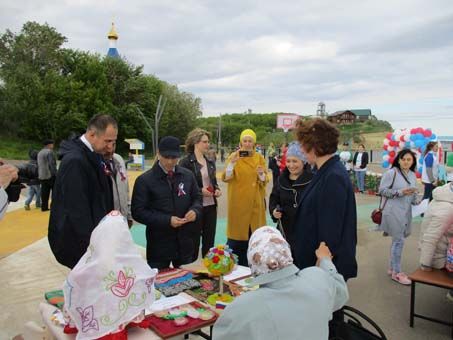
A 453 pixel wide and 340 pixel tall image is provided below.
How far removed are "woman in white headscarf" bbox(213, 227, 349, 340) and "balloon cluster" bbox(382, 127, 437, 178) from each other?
8636mm

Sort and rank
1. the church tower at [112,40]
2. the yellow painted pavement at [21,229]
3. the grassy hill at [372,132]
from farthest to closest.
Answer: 1. the church tower at [112,40]
2. the grassy hill at [372,132]
3. the yellow painted pavement at [21,229]

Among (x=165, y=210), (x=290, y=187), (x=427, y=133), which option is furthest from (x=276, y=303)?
(x=427, y=133)

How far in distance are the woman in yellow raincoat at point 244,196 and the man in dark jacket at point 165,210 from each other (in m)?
1.01

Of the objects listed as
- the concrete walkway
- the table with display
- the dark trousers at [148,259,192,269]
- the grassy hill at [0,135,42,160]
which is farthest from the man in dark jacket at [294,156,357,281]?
the grassy hill at [0,135,42,160]

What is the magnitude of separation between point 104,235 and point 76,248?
3.01 ft

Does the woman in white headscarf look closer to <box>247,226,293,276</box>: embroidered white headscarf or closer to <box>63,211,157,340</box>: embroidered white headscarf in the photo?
<box>247,226,293,276</box>: embroidered white headscarf

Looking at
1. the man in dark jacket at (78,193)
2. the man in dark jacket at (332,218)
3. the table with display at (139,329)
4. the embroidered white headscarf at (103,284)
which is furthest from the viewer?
the man in dark jacket at (78,193)

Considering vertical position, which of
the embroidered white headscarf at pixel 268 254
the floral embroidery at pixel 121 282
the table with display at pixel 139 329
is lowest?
the table with display at pixel 139 329

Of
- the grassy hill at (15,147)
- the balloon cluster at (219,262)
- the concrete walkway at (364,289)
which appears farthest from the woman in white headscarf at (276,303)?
the grassy hill at (15,147)

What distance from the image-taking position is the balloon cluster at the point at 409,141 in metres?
9.68

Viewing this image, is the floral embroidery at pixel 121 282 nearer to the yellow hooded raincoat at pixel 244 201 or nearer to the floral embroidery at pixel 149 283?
the floral embroidery at pixel 149 283

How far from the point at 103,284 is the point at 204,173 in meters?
2.89

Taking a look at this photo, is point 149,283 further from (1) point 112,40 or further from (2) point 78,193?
(1) point 112,40

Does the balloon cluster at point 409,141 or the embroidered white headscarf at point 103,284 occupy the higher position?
the balloon cluster at point 409,141
